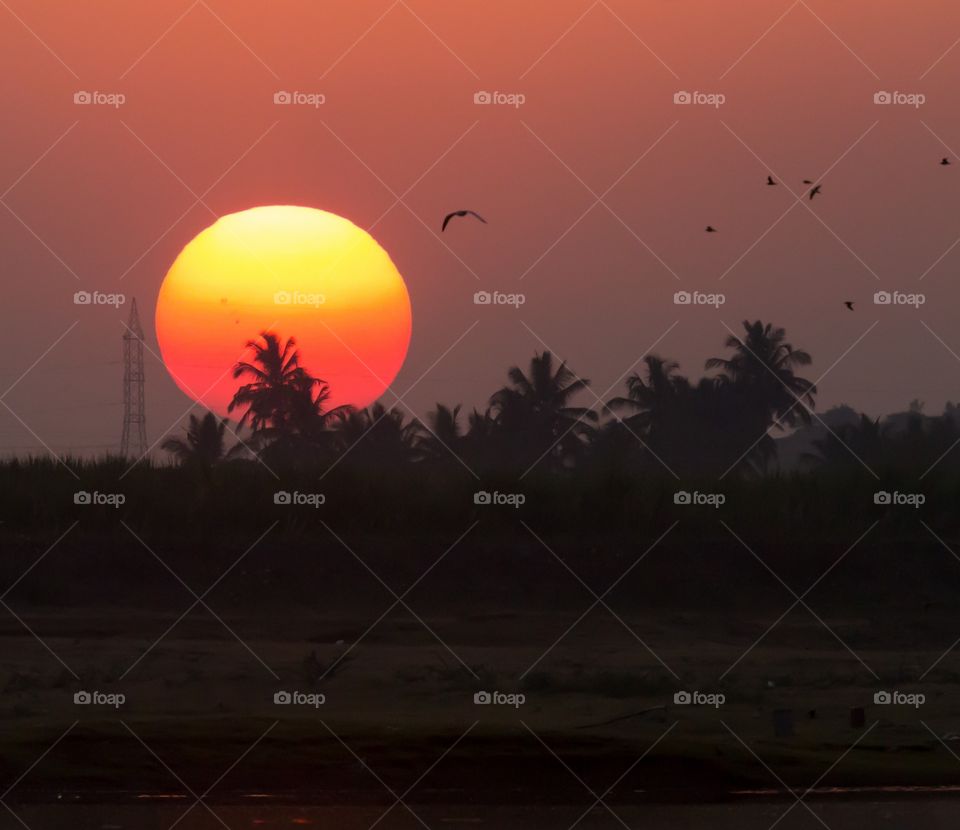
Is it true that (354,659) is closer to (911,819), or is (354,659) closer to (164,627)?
(164,627)

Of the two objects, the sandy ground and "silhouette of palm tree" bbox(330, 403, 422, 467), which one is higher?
"silhouette of palm tree" bbox(330, 403, 422, 467)

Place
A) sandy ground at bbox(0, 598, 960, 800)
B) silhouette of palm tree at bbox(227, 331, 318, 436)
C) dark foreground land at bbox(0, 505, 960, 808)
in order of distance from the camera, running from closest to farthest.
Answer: sandy ground at bbox(0, 598, 960, 800) < dark foreground land at bbox(0, 505, 960, 808) < silhouette of palm tree at bbox(227, 331, 318, 436)

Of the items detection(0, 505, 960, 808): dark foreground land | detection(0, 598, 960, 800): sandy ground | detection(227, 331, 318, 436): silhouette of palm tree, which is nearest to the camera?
detection(0, 598, 960, 800): sandy ground

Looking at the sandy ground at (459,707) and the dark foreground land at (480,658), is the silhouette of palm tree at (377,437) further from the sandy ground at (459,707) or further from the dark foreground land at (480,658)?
the sandy ground at (459,707)

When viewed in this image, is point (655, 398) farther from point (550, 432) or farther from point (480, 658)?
point (480, 658)

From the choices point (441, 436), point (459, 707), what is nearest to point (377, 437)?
point (441, 436)

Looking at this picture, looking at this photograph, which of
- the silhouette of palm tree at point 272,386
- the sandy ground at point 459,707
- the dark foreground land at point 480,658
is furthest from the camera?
the silhouette of palm tree at point 272,386

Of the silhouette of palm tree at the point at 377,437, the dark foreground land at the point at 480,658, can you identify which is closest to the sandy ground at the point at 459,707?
the dark foreground land at the point at 480,658

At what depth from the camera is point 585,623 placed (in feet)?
94.9

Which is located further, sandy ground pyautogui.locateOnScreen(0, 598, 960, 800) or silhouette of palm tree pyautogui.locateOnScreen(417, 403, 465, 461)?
silhouette of palm tree pyautogui.locateOnScreen(417, 403, 465, 461)

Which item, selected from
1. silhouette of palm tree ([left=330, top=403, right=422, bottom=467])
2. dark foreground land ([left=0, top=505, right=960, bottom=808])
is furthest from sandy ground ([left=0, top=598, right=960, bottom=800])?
silhouette of palm tree ([left=330, top=403, right=422, bottom=467])

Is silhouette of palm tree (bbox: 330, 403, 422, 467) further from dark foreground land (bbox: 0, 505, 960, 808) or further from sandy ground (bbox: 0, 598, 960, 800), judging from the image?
sandy ground (bbox: 0, 598, 960, 800)

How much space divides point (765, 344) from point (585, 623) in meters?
17.0

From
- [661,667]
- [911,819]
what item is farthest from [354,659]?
[911,819]
